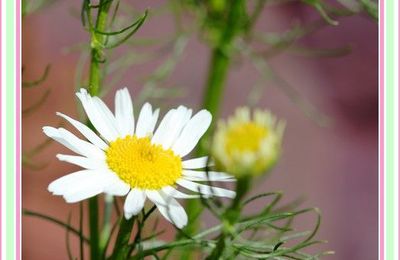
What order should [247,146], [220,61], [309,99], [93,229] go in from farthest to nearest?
1. [309,99]
2. [220,61]
3. [93,229]
4. [247,146]

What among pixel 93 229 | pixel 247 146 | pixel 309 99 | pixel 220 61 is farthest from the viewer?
pixel 309 99

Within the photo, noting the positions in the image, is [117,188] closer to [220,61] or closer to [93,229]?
[93,229]

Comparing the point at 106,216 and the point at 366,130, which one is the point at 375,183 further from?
the point at 106,216

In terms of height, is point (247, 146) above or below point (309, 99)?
below
